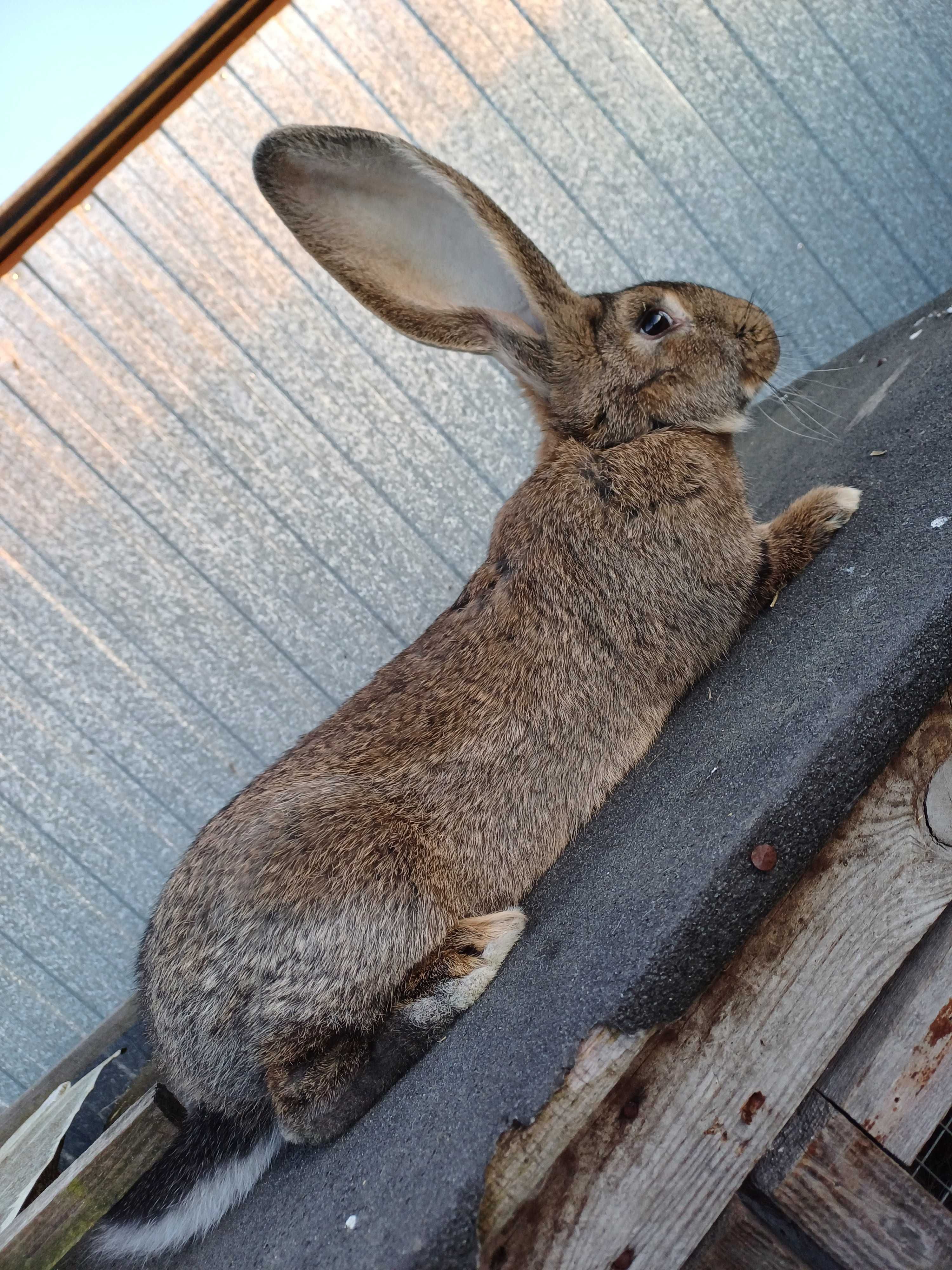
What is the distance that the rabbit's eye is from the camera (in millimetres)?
2357

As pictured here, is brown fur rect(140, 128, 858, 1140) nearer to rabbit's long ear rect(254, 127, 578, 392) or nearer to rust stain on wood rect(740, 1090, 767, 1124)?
rabbit's long ear rect(254, 127, 578, 392)

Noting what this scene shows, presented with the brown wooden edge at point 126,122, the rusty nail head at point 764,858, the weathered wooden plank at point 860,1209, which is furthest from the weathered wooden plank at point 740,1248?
the brown wooden edge at point 126,122

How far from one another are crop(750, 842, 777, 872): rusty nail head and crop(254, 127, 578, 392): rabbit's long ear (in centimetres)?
138

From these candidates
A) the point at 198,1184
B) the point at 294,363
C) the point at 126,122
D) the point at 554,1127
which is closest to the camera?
the point at 554,1127

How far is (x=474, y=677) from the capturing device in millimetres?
2098

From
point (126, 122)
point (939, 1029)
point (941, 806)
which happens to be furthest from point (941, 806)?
point (126, 122)

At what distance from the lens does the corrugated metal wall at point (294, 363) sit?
124 inches

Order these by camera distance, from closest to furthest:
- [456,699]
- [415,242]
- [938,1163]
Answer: [938,1163] < [456,699] < [415,242]

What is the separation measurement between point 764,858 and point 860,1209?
0.57 m

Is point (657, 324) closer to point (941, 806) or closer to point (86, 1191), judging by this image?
point (941, 806)

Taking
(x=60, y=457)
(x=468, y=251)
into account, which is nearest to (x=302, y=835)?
(x=468, y=251)

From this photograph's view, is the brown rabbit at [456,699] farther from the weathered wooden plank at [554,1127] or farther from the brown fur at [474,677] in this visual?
the weathered wooden plank at [554,1127]

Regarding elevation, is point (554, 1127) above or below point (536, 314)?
→ below

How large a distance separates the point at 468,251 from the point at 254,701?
1772 mm
